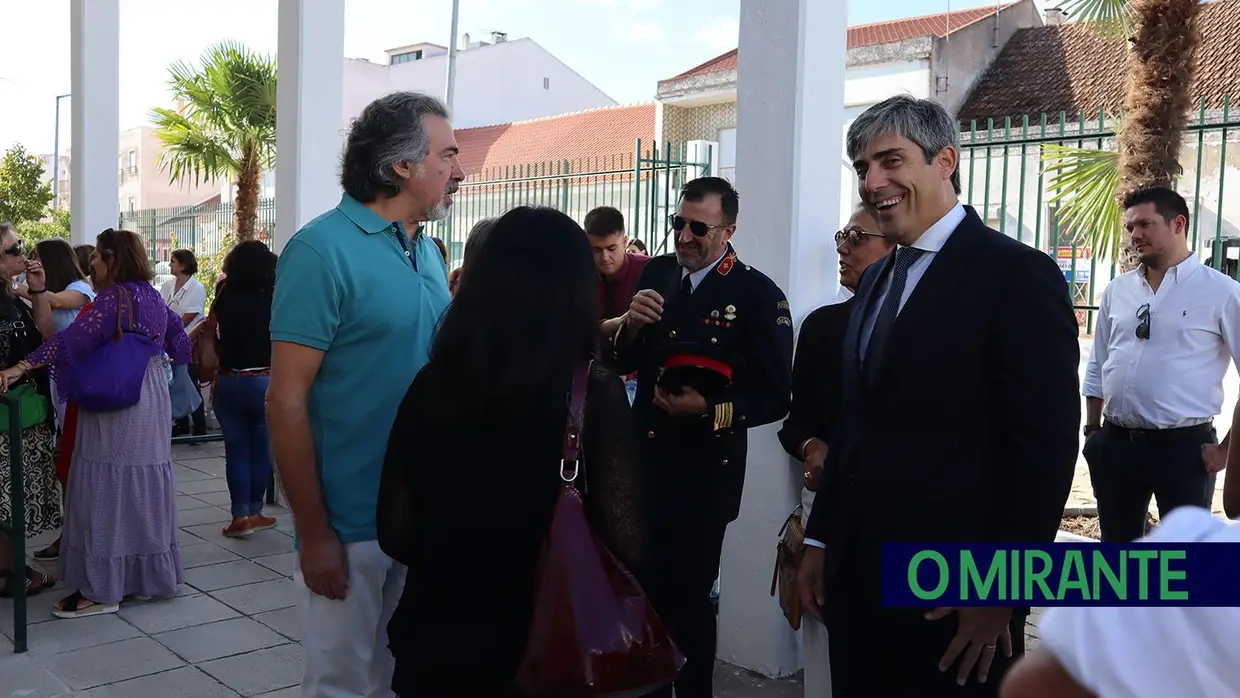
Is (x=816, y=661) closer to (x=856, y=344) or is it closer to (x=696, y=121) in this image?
(x=856, y=344)

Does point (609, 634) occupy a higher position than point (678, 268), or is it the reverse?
point (678, 268)

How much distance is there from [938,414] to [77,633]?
3.95 m

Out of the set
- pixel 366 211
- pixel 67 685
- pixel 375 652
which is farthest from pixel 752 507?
pixel 67 685

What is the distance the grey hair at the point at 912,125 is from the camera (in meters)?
2.17

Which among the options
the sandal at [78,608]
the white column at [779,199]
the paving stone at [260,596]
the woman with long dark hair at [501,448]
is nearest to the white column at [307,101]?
the paving stone at [260,596]

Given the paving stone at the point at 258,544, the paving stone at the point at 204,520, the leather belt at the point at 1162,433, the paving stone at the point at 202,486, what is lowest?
the paving stone at the point at 258,544

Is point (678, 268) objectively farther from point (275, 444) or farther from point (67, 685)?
point (67, 685)

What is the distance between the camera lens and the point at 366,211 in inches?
92.3

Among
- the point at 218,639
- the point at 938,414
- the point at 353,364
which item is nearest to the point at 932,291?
the point at 938,414

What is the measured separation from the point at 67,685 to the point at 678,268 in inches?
111

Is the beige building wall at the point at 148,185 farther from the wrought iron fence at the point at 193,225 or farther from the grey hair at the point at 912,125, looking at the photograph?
the grey hair at the point at 912,125

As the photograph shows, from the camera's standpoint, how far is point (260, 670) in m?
3.97

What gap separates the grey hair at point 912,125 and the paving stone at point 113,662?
3.42m

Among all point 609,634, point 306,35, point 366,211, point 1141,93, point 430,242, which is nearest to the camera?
point 609,634
